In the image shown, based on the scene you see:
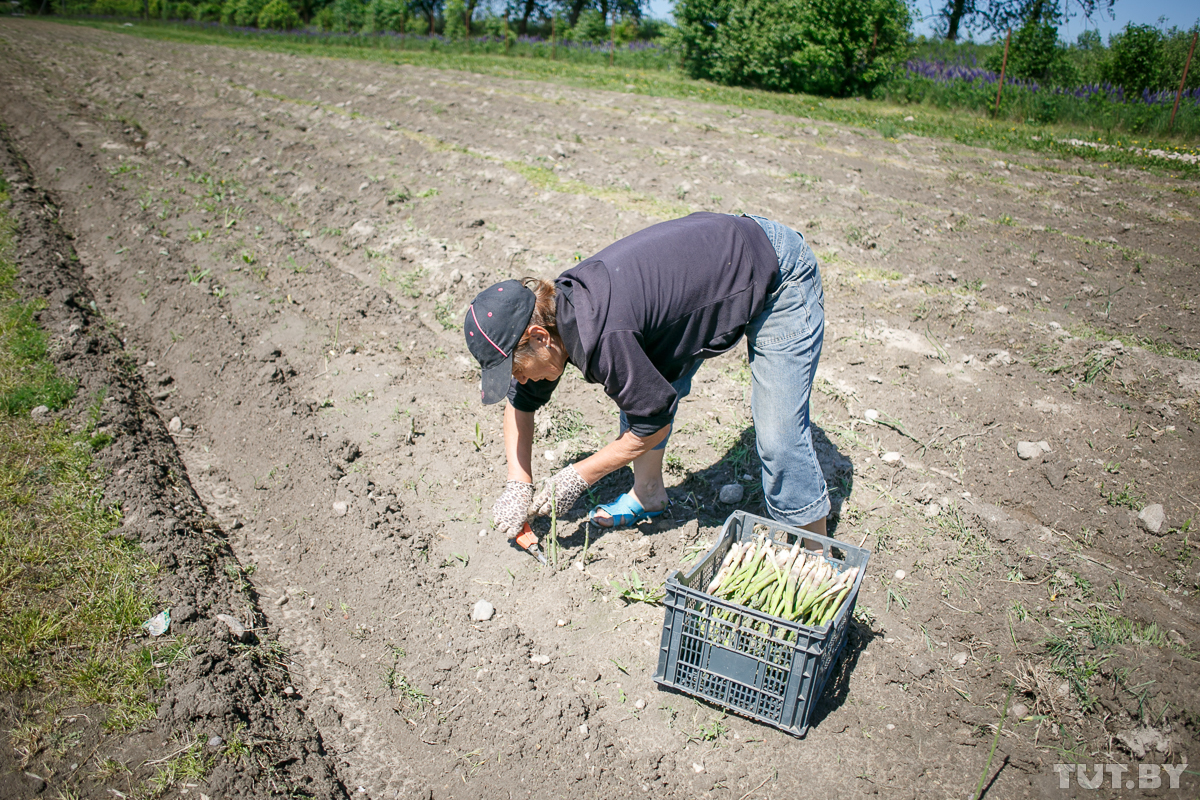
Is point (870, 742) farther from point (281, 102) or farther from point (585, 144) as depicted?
point (281, 102)

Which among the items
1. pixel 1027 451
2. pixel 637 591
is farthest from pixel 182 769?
pixel 1027 451

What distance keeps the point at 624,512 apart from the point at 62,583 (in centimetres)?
243

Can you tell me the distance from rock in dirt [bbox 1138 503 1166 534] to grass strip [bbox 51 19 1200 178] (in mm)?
7072

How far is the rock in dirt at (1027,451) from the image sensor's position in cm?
385

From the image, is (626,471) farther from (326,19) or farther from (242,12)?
(326,19)

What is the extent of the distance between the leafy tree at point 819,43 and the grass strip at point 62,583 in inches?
615

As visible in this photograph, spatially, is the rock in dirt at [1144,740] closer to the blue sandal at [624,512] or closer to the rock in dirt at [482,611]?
the blue sandal at [624,512]

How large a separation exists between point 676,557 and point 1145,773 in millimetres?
1836

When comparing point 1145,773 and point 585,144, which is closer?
point 1145,773

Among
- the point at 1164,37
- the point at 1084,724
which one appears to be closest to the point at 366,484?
the point at 1084,724

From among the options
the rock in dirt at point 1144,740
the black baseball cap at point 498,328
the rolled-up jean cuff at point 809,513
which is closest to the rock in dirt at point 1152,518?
the rock in dirt at point 1144,740

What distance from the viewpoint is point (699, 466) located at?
3979mm

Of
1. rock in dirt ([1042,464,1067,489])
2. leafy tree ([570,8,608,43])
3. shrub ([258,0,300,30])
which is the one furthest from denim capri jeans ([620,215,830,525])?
shrub ([258,0,300,30])

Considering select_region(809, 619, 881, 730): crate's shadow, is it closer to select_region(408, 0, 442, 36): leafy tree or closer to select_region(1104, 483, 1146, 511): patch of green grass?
select_region(1104, 483, 1146, 511): patch of green grass
